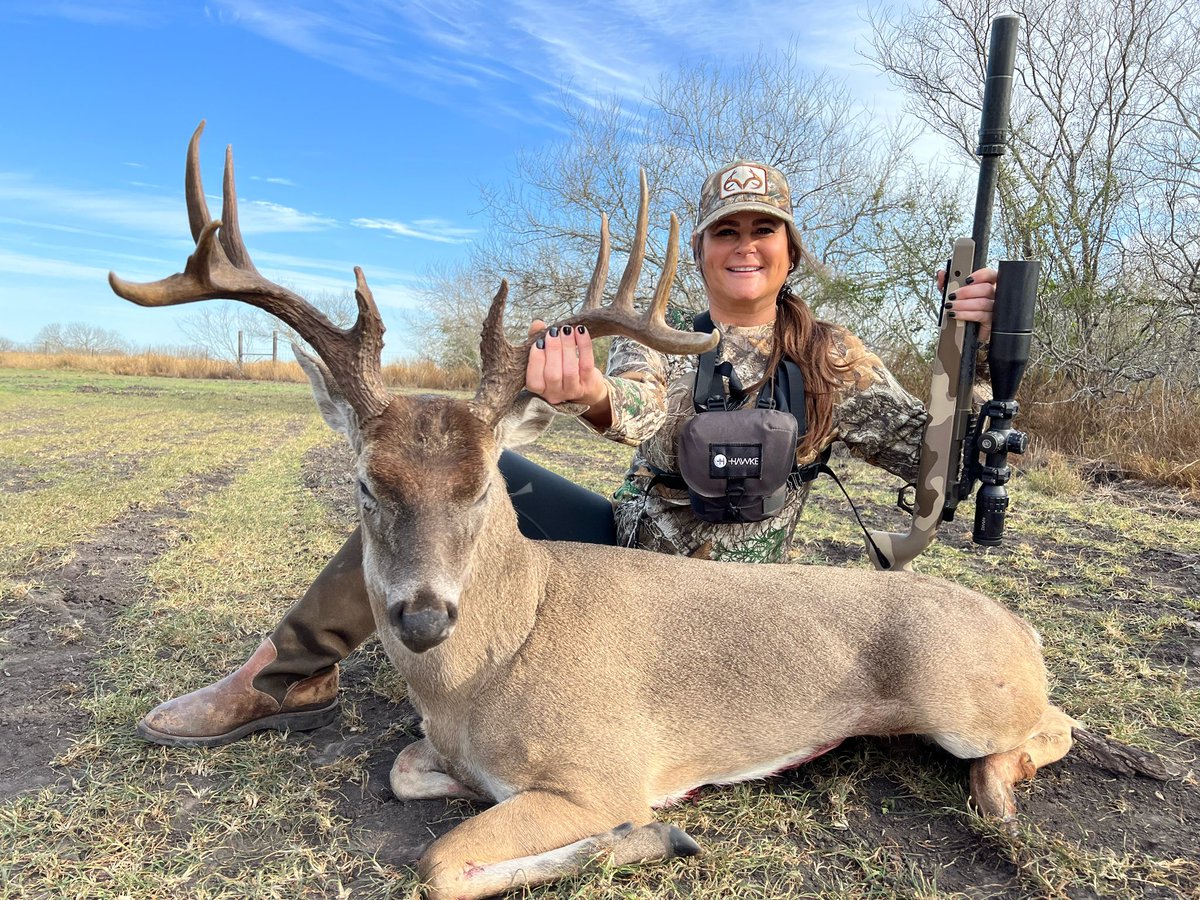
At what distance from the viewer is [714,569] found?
13.1 feet

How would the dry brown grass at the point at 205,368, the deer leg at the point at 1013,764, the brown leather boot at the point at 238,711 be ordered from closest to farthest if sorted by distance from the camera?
1. the deer leg at the point at 1013,764
2. the brown leather boot at the point at 238,711
3. the dry brown grass at the point at 205,368

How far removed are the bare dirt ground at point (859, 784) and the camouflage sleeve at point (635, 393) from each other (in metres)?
1.84

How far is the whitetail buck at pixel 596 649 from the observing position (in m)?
3.14

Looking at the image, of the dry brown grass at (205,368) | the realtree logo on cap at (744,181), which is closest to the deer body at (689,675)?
the realtree logo on cap at (744,181)

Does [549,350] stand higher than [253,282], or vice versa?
[253,282]

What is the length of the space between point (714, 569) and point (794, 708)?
77cm

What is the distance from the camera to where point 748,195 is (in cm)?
466

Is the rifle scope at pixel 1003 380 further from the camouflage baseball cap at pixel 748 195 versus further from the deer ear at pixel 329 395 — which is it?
the deer ear at pixel 329 395

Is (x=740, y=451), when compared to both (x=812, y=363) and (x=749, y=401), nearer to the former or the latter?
(x=749, y=401)

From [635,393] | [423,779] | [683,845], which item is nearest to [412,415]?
[635,393]

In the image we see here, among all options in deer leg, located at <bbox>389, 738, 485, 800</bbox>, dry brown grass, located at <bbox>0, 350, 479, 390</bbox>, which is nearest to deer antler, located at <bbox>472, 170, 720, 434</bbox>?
deer leg, located at <bbox>389, 738, 485, 800</bbox>

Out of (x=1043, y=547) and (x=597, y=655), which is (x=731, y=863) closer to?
(x=597, y=655)

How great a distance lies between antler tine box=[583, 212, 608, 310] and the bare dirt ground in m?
2.41

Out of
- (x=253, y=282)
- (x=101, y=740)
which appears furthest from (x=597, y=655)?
(x=101, y=740)
